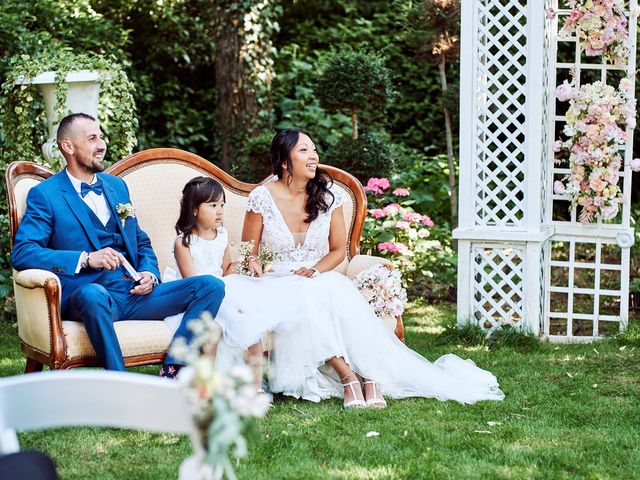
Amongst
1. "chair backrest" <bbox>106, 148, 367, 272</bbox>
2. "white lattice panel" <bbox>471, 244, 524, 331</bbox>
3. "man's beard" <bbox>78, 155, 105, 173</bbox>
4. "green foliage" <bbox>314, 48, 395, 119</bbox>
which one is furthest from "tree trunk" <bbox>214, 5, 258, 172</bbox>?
"man's beard" <bbox>78, 155, 105, 173</bbox>

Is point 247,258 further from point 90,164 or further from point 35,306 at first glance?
point 35,306

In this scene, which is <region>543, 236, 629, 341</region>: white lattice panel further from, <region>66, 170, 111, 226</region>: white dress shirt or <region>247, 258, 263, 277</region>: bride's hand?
<region>66, 170, 111, 226</region>: white dress shirt

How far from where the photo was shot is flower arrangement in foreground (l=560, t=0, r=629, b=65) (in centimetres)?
545

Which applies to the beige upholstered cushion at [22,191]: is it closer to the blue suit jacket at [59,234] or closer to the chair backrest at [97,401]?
the blue suit jacket at [59,234]

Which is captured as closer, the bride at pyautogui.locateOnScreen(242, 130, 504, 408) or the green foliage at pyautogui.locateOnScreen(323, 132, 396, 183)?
the bride at pyautogui.locateOnScreen(242, 130, 504, 408)

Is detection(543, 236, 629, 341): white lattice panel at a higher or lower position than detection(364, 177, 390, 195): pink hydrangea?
lower

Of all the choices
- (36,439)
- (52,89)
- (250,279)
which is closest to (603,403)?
(250,279)

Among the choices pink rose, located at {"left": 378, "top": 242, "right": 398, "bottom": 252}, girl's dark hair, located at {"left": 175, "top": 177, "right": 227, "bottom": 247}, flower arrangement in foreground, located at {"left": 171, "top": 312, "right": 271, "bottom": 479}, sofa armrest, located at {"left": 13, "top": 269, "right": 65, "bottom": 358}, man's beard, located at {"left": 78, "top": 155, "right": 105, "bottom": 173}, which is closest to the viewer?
flower arrangement in foreground, located at {"left": 171, "top": 312, "right": 271, "bottom": 479}

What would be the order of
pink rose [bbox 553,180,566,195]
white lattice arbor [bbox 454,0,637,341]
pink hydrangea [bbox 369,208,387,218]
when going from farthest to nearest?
pink hydrangea [bbox 369,208,387,218] → pink rose [bbox 553,180,566,195] → white lattice arbor [bbox 454,0,637,341]

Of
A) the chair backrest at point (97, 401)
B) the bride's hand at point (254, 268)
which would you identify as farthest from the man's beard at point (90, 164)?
A: the chair backrest at point (97, 401)

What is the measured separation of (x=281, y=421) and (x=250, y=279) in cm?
80

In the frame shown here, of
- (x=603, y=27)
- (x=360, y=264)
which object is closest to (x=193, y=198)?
(x=360, y=264)

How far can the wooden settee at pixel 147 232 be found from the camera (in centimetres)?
395

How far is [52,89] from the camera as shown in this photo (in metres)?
5.84
